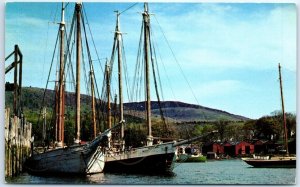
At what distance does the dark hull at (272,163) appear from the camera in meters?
8.38

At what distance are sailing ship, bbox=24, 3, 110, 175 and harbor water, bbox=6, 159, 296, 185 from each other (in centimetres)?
43

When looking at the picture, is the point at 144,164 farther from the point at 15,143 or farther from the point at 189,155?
the point at 15,143

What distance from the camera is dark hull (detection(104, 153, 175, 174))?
368 inches

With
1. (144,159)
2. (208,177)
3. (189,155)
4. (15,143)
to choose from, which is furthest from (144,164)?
(15,143)

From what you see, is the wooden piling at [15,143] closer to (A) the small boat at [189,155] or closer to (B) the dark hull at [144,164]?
(B) the dark hull at [144,164]

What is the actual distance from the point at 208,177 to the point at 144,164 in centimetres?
128

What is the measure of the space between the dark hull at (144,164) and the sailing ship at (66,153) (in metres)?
0.17

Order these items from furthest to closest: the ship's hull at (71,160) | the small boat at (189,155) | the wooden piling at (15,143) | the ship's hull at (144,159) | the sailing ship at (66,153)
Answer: the ship's hull at (144,159), the ship's hull at (71,160), the sailing ship at (66,153), the small boat at (189,155), the wooden piling at (15,143)

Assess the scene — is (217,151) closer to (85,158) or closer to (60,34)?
(85,158)

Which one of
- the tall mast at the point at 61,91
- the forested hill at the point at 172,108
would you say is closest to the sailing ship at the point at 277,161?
the forested hill at the point at 172,108

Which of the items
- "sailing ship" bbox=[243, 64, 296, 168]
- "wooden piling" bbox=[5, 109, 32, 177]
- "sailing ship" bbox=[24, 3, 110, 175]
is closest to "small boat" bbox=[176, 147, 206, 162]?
"sailing ship" bbox=[243, 64, 296, 168]

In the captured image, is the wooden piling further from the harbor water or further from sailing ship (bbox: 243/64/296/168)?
sailing ship (bbox: 243/64/296/168)

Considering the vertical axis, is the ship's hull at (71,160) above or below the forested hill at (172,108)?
below

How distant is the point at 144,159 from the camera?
9617 millimetres
